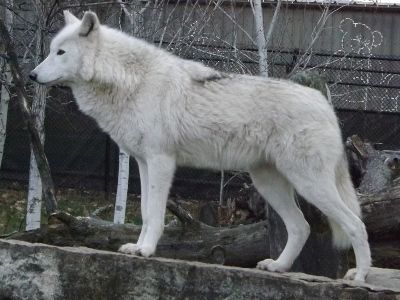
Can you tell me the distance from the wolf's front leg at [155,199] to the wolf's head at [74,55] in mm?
876

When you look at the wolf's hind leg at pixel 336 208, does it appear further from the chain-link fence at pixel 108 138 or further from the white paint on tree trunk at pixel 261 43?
the chain-link fence at pixel 108 138

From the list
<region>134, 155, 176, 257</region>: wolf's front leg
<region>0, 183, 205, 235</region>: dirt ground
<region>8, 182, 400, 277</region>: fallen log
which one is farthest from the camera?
<region>0, 183, 205, 235</region>: dirt ground

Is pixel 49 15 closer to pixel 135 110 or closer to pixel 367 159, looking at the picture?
pixel 135 110

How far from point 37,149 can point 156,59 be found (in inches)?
101

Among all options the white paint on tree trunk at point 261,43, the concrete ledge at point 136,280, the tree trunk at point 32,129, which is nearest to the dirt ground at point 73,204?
the white paint on tree trunk at point 261,43

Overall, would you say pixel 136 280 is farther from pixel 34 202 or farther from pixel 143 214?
pixel 34 202

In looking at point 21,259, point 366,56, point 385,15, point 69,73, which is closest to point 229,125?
point 69,73

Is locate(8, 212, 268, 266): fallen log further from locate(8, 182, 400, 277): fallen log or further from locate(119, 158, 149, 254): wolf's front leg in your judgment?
locate(119, 158, 149, 254): wolf's front leg

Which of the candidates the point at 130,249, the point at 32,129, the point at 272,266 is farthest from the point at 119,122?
the point at 32,129

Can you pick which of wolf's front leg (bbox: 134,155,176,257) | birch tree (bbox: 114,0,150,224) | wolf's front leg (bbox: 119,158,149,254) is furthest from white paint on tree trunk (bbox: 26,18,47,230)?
wolf's front leg (bbox: 134,155,176,257)

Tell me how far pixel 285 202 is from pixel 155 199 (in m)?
0.99

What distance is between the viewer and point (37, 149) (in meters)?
8.52

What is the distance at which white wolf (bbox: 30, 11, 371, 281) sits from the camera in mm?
5926

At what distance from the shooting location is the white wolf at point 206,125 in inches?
233
